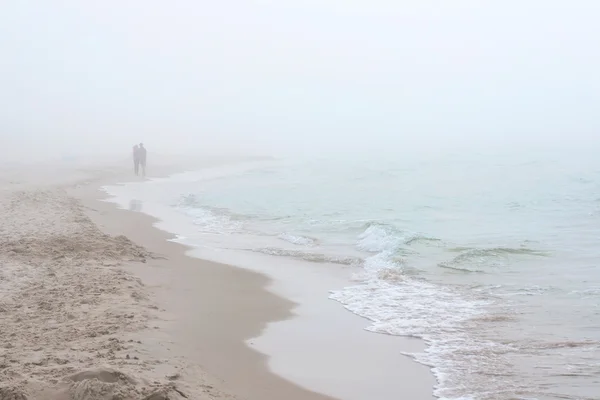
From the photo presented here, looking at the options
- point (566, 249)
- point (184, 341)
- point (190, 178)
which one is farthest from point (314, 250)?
point (190, 178)

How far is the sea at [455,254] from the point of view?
220 inches

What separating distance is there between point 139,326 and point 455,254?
266 inches

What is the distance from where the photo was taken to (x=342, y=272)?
31.9ft

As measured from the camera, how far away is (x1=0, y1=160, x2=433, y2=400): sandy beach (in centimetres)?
434

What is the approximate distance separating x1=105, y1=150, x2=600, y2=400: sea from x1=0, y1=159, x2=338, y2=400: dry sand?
139cm

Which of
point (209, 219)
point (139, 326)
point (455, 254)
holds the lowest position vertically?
point (209, 219)

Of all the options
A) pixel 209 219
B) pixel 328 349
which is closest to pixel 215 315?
pixel 328 349

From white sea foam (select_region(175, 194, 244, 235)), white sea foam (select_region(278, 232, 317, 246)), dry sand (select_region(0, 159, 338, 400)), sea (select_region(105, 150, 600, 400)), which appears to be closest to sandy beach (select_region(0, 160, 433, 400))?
dry sand (select_region(0, 159, 338, 400))

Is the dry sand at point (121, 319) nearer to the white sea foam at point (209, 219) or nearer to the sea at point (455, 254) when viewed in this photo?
the sea at point (455, 254)

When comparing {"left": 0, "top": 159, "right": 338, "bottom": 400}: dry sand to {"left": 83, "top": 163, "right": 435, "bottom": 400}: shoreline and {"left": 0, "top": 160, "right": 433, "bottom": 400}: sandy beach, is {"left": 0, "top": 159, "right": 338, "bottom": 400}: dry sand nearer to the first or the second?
{"left": 0, "top": 160, "right": 433, "bottom": 400}: sandy beach

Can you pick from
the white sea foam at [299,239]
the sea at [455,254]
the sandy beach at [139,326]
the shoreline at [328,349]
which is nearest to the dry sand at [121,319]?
the sandy beach at [139,326]

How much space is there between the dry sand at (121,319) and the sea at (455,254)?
4.55ft

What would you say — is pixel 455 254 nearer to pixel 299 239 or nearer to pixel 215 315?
pixel 299 239

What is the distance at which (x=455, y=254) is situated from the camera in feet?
36.4
